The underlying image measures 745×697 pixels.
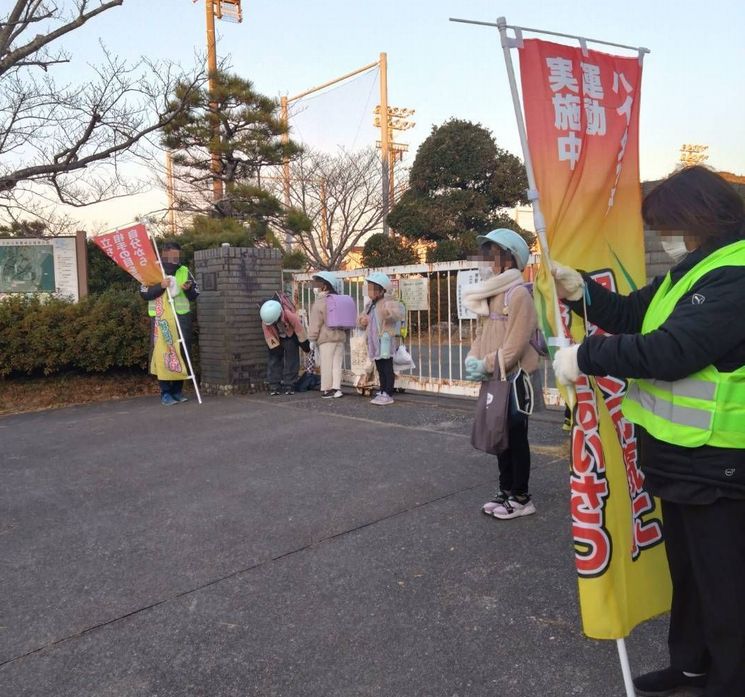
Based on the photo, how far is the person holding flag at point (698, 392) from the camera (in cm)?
175

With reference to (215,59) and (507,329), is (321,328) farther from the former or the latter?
(215,59)

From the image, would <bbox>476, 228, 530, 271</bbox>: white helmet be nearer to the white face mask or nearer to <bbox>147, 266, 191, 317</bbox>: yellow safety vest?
the white face mask

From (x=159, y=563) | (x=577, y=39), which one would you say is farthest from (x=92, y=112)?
(x=577, y=39)

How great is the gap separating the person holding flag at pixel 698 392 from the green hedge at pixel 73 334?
773 centimetres

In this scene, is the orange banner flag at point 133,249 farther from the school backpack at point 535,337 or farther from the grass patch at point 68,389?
the school backpack at point 535,337

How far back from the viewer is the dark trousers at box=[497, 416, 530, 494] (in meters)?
3.64

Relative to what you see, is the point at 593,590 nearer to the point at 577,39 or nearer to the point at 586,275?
the point at 586,275

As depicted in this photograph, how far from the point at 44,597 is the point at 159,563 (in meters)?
0.54

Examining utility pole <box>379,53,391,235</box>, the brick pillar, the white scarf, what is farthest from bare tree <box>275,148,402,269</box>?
the white scarf

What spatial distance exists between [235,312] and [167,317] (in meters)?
0.87

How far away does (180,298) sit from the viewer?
805 centimetres

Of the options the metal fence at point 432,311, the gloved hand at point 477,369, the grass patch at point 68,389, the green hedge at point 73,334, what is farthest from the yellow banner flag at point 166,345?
the gloved hand at point 477,369

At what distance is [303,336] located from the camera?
845 centimetres

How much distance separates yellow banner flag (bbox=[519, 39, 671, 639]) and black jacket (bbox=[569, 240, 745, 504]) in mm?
198
